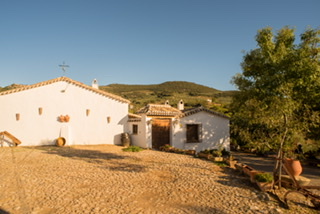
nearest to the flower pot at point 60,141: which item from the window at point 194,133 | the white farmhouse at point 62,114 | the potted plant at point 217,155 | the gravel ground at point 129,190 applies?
the white farmhouse at point 62,114

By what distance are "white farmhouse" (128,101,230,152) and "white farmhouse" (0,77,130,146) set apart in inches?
77.3

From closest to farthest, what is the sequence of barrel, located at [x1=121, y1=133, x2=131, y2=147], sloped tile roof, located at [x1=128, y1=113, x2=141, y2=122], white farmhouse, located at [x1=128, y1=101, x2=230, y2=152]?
white farmhouse, located at [x1=128, y1=101, x2=230, y2=152], sloped tile roof, located at [x1=128, y1=113, x2=141, y2=122], barrel, located at [x1=121, y1=133, x2=131, y2=147]

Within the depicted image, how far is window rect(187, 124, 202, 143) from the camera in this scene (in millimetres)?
18141

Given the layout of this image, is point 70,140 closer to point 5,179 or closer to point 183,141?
point 183,141

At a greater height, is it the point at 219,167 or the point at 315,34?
the point at 315,34

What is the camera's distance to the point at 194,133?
18359 millimetres

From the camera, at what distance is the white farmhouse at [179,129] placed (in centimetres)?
1716

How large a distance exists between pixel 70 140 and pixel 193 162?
10609mm

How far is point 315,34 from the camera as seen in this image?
954cm

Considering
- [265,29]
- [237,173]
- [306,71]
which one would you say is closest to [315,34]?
[265,29]

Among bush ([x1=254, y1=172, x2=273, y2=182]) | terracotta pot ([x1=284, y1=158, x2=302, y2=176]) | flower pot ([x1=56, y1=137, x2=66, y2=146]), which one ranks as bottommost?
bush ([x1=254, y1=172, x2=273, y2=182])

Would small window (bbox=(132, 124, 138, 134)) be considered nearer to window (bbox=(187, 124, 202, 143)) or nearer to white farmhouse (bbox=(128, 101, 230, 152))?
white farmhouse (bbox=(128, 101, 230, 152))

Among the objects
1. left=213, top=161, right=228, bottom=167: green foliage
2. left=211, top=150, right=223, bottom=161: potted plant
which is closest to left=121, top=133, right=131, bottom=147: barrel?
left=211, top=150, right=223, bottom=161: potted plant

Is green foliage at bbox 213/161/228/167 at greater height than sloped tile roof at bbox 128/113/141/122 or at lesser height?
lesser
